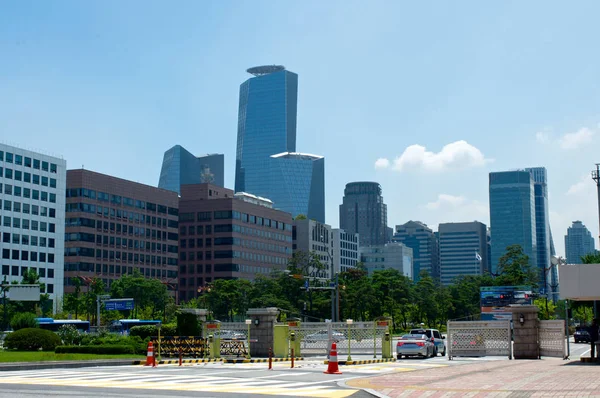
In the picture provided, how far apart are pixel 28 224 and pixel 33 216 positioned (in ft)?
5.76

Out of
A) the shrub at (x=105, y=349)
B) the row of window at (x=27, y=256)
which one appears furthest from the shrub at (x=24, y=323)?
the row of window at (x=27, y=256)

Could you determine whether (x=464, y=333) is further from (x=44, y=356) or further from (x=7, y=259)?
(x=7, y=259)

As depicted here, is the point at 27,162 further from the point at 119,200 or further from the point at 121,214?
the point at 121,214

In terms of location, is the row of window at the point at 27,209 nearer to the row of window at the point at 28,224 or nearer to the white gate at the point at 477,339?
the row of window at the point at 28,224

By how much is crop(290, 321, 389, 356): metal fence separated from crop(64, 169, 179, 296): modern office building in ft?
334

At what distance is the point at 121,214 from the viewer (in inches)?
6009

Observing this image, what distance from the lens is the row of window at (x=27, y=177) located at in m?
127

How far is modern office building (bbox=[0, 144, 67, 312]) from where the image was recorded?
127 meters

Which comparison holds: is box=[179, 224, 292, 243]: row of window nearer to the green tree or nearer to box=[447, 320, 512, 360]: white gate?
the green tree

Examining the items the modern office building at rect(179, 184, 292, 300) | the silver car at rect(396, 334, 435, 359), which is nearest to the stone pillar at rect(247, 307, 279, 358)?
the silver car at rect(396, 334, 435, 359)

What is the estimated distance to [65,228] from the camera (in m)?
143

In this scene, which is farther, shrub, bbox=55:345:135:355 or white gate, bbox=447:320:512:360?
shrub, bbox=55:345:135:355

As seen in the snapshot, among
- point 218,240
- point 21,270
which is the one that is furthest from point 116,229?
point 21,270

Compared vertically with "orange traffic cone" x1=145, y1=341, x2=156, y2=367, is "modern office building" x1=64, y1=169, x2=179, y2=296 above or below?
above
